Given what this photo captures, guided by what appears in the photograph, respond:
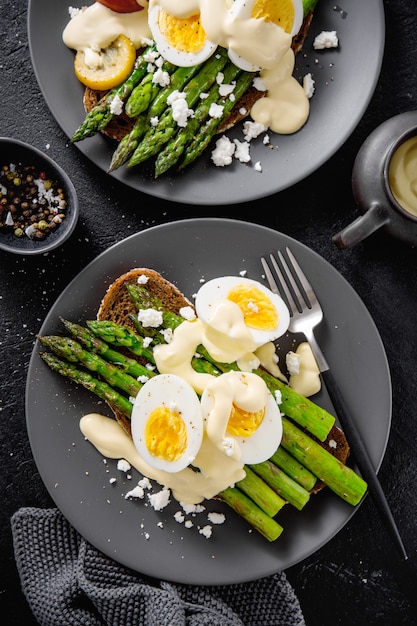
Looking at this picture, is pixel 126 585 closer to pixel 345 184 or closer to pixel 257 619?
pixel 257 619

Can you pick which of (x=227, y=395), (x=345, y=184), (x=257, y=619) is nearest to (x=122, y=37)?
(x=345, y=184)

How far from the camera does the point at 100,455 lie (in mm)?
3072

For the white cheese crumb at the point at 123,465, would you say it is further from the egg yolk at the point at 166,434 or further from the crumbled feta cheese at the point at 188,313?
the crumbled feta cheese at the point at 188,313

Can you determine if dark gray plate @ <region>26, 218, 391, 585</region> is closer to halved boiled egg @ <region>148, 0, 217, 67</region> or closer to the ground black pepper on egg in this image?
the ground black pepper on egg

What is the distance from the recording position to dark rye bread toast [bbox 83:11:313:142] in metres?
3.13

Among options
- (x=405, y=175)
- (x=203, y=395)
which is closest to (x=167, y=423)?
(x=203, y=395)

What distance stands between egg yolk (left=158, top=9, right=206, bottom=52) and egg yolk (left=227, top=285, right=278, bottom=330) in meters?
1.08

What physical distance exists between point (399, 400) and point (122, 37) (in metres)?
2.12

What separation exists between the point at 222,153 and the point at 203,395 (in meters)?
1.10

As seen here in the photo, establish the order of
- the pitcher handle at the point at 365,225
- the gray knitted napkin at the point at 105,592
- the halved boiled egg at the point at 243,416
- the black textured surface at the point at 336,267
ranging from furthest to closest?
1. the black textured surface at the point at 336,267
2. the gray knitted napkin at the point at 105,592
3. the pitcher handle at the point at 365,225
4. the halved boiled egg at the point at 243,416

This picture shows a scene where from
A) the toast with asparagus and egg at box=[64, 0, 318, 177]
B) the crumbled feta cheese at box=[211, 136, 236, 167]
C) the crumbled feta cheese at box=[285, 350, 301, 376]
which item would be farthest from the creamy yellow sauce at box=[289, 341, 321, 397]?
the toast with asparagus and egg at box=[64, 0, 318, 177]

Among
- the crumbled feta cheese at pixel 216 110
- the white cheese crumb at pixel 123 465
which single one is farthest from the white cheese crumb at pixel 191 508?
the crumbled feta cheese at pixel 216 110

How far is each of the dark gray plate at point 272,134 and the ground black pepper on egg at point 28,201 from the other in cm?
25

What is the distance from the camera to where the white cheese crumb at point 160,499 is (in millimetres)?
3018
